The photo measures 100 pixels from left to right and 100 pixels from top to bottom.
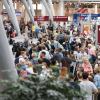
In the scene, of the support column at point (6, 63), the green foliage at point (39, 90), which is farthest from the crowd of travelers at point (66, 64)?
the support column at point (6, 63)

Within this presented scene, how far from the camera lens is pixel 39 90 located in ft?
18.0

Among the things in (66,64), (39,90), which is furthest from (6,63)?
(66,64)

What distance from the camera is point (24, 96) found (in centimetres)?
538

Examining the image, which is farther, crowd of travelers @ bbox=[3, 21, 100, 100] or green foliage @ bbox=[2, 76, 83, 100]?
crowd of travelers @ bbox=[3, 21, 100, 100]

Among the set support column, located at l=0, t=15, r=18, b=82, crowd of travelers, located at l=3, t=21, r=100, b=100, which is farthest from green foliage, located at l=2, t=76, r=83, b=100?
support column, located at l=0, t=15, r=18, b=82

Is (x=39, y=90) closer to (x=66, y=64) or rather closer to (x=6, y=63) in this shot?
(x=6, y=63)

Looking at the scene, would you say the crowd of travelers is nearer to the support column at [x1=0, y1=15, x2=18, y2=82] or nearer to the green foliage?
the green foliage

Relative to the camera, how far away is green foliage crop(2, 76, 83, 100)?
17.7ft

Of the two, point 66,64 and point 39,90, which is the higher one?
point 39,90

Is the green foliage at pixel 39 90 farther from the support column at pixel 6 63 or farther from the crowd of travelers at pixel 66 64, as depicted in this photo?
the support column at pixel 6 63

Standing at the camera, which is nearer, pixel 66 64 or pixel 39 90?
pixel 39 90

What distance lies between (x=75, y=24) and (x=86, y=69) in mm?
34656

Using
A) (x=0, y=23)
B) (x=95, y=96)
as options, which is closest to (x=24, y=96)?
(x=0, y=23)

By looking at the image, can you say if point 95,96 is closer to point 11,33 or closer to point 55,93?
point 55,93
